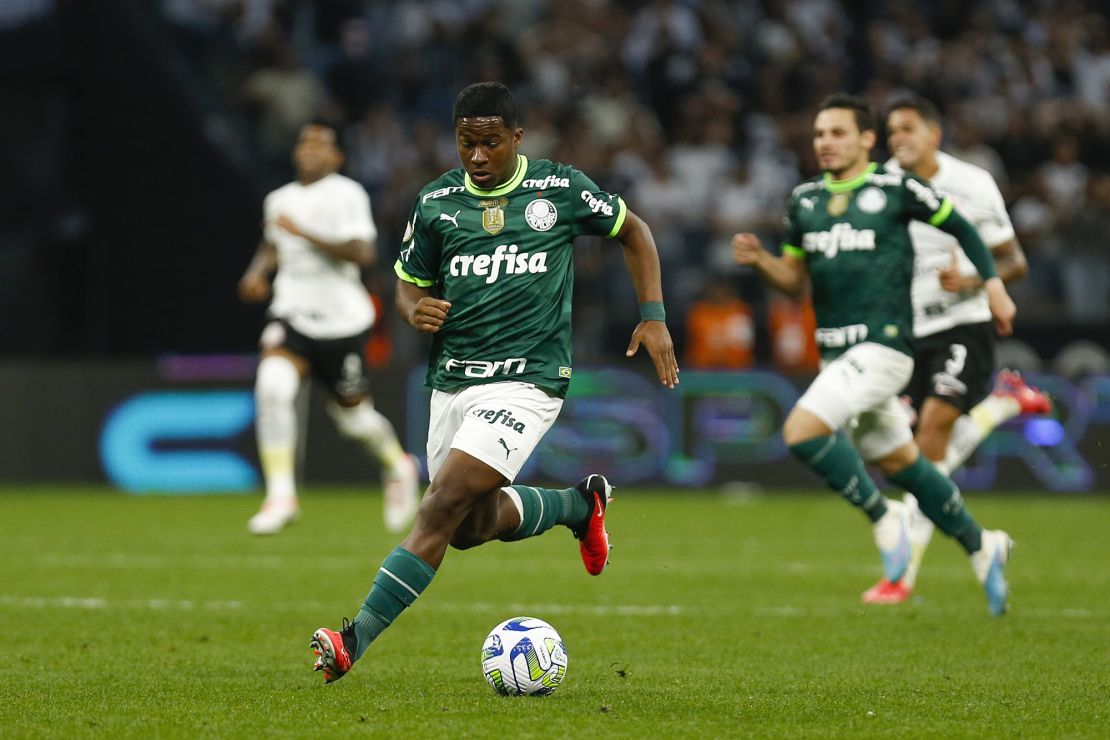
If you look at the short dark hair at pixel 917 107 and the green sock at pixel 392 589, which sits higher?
the short dark hair at pixel 917 107

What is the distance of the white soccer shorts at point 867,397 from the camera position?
830 centimetres

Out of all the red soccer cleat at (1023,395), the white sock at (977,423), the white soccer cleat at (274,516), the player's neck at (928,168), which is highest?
the player's neck at (928,168)

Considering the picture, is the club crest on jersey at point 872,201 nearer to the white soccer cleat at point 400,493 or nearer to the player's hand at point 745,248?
the player's hand at point 745,248

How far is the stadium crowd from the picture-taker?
18125mm

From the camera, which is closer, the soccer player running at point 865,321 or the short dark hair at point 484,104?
the short dark hair at point 484,104

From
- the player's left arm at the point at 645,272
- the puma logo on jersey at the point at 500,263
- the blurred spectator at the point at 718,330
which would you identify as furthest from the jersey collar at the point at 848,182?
the blurred spectator at the point at 718,330

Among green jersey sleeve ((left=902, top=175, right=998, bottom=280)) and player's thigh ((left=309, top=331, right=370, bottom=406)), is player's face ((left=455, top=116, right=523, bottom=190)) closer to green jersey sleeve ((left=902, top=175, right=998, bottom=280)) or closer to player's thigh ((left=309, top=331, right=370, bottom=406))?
green jersey sleeve ((left=902, top=175, right=998, bottom=280))

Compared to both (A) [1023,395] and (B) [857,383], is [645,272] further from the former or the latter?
(A) [1023,395]

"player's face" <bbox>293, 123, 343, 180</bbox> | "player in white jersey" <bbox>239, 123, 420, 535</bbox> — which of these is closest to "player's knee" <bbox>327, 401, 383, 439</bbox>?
"player in white jersey" <bbox>239, 123, 420, 535</bbox>

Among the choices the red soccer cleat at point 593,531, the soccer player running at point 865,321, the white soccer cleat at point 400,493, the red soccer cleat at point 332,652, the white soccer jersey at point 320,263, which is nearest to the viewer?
the red soccer cleat at point 332,652

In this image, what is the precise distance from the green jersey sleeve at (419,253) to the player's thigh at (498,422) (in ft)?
1.54

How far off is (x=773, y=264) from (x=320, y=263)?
4.29 m

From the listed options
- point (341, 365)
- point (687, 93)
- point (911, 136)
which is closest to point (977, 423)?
point (911, 136)

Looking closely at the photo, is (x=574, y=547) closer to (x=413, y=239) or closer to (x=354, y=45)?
(x=413, y=239)
